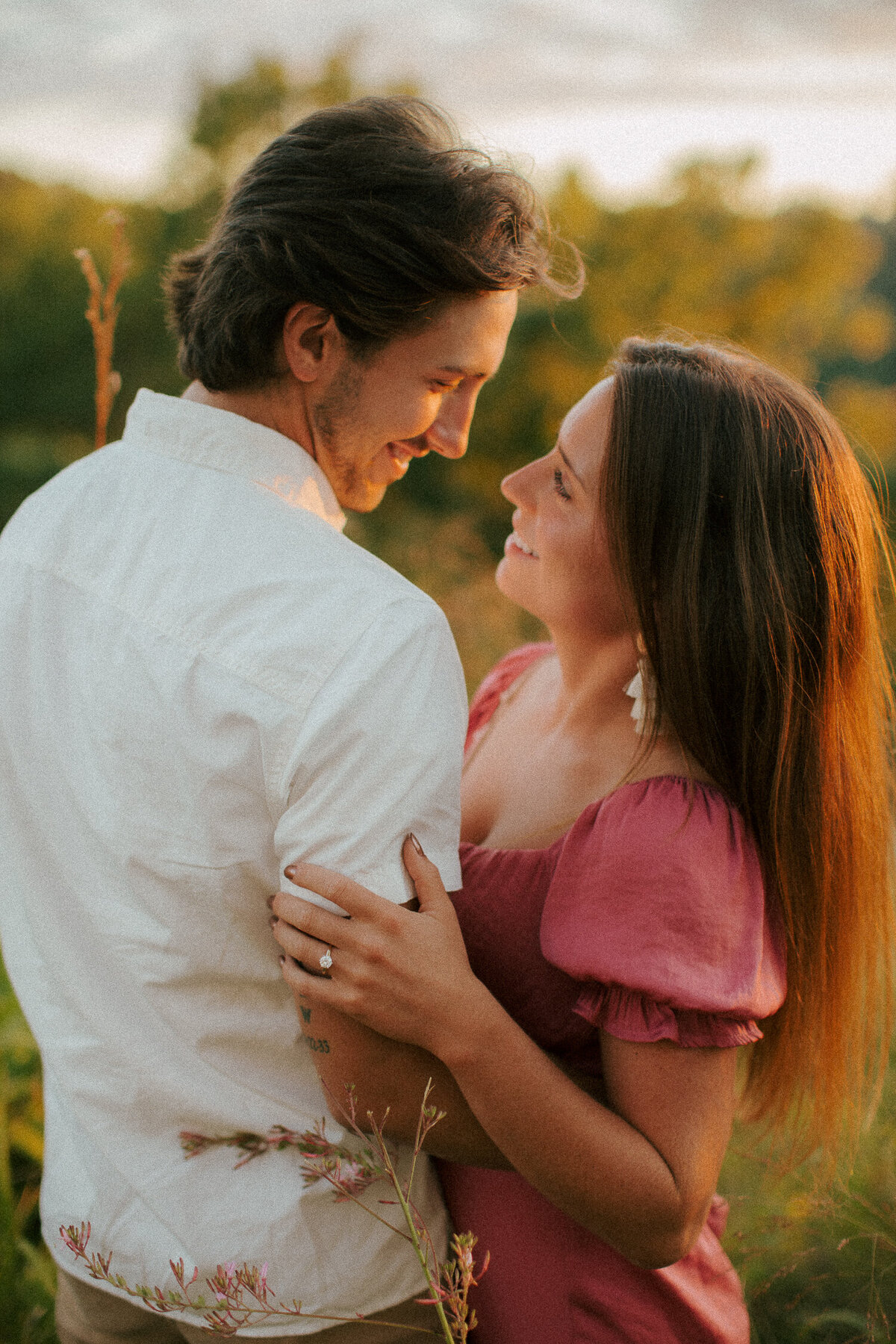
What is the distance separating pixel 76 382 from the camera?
71.9 ft

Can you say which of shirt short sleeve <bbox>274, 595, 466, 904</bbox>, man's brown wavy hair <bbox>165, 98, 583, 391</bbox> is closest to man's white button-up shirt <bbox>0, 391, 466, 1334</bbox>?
shirt short sleeve <bbox>274, 595, 466, 904</bbox>

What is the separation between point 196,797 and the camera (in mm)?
1280

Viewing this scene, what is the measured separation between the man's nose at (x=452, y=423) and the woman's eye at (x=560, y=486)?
0.58 feet

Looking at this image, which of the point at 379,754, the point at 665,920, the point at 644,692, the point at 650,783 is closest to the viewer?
the point at 379,754

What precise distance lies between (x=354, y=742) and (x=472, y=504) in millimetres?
20374

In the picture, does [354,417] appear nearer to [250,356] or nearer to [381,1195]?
[250,356]

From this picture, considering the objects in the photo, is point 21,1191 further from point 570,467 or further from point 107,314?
point 570,467

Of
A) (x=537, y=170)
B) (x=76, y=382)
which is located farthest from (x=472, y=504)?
(x=537, y=170)

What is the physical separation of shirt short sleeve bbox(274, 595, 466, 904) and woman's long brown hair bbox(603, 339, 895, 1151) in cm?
52

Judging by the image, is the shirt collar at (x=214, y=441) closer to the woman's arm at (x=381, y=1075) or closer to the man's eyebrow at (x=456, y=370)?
the man's eyebrow at (x=456, y=370)

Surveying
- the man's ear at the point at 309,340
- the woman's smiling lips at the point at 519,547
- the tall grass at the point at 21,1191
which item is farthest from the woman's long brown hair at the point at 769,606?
the tall grass at the point at 21,1191

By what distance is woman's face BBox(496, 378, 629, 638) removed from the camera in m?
1.78

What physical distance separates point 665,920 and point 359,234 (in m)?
1.12

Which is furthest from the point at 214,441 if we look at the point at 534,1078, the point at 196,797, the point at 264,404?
the point at 534,1078
